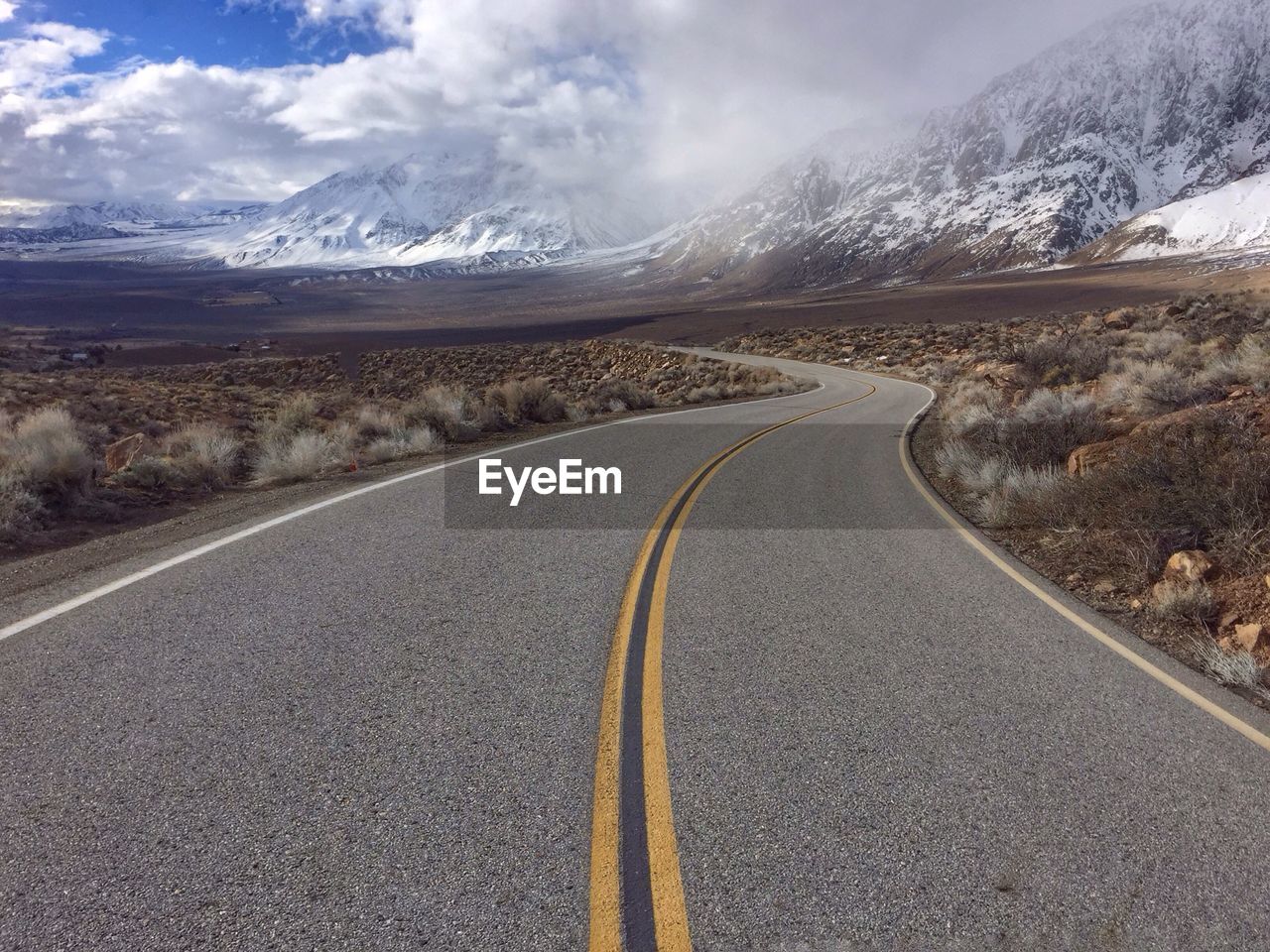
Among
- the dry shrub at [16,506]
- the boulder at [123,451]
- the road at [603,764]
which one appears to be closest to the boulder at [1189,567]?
the road at [603,764]

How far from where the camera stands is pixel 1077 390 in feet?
51.4

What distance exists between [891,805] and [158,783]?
10.7ft

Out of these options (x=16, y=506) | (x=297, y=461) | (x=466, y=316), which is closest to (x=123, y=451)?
(x=297, y=461)

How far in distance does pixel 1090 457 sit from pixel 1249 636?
450 centimetres

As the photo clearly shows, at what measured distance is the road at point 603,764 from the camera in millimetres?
2756

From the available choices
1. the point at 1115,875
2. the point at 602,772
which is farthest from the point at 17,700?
the point at 1115,875

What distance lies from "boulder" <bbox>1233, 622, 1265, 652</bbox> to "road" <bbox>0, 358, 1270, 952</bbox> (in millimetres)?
727

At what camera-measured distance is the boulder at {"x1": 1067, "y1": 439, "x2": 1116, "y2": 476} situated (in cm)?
911

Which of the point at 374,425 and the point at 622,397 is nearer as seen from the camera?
the point at 374,425

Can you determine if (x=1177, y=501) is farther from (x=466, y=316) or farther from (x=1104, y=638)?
(x=466, y=316)

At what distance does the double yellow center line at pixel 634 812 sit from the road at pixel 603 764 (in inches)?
0.6

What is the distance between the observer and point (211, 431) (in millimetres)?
13312

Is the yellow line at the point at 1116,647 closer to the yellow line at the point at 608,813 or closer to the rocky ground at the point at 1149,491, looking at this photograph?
the rocky ground at the point at 1149,491

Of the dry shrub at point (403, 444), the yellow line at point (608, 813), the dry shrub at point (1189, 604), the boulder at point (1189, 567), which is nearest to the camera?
the yellow line at point (608, 813)
